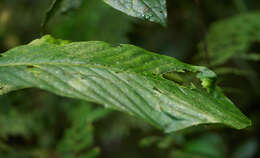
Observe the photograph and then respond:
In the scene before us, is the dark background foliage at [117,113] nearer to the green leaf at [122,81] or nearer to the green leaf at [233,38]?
the green leaf at [233,38]

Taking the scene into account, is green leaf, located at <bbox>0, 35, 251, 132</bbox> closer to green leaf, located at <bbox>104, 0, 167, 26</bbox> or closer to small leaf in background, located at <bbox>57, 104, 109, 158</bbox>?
green leaf, located at <bbox>104, 0, 167, 26</bbox>

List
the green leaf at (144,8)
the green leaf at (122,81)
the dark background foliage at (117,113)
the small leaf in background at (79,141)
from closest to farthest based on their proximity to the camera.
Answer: the green leaf at (122,81) < the green leaf at (144,8) < the small leaf in background at (79,141) < the dark background foliage at (117,113)

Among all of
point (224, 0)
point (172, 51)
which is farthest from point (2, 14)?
point (224, 0)

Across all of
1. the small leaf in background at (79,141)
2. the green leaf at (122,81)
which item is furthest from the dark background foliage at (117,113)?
the green leaf at (122,81)

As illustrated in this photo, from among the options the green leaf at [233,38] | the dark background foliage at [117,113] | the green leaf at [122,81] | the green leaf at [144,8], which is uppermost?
the green leaf at [144,8]

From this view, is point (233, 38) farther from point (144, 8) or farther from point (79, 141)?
point (144, 8)

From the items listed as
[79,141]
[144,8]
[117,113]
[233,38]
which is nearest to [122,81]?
[144,8]

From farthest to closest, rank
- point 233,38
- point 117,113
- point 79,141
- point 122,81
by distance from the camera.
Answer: point 117,113 < point 233,38 < point 79,141 < point 122,81
